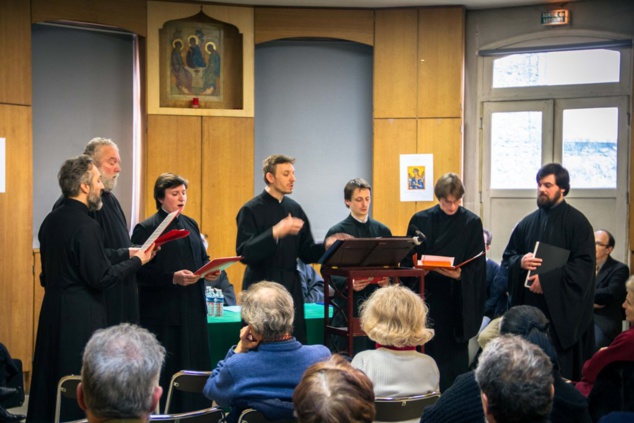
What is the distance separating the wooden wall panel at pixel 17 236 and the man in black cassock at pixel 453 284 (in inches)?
144

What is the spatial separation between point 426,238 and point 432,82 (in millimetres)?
3049

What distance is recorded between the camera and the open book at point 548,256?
6.05 m

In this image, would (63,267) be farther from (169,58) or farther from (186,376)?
(169,58)

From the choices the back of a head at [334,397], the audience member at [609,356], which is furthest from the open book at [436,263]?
the back of a head at [334,397]

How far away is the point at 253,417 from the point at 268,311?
48 centimetres

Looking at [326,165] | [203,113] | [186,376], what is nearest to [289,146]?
[326,165]

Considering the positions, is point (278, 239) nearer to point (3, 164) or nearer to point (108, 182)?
point (108, 182)

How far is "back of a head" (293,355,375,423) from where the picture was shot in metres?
2.12

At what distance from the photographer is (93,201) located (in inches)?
180

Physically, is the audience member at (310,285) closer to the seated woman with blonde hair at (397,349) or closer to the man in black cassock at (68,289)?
the man in black cassock at (68,289)

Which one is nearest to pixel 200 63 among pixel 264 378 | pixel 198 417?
pixel 264 378

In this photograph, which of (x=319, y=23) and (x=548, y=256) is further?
(x=319, y=23)

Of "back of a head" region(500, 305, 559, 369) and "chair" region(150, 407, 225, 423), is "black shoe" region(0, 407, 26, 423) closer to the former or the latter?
"chair" region(150, 407, 225, 423)

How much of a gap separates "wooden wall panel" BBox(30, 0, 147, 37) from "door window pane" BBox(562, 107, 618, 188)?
4587mm
